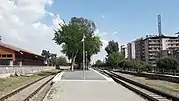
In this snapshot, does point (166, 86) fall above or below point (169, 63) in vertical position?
below

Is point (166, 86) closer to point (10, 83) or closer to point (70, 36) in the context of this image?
point (10, 83)

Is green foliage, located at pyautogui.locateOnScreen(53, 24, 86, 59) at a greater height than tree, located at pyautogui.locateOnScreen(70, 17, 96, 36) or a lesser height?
lesser

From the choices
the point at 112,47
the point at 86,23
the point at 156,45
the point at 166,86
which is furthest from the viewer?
the point at 156,45

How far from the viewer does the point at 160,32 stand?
198 metres

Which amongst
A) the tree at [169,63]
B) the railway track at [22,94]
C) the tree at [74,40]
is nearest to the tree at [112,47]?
the tree at [74,40]

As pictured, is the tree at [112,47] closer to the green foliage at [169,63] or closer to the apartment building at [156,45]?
the apartment building at [156,45]

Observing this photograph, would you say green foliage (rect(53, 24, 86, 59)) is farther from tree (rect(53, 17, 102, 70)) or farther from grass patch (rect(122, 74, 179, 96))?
grass patch (rect(122, 74, 179, 96))

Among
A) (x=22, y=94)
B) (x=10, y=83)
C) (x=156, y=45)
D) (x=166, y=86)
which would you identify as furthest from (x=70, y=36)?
(x=156, y=45)

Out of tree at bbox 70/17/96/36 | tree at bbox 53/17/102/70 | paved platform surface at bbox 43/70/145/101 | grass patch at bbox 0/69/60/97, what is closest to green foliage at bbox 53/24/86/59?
tree at bbox 53/17/102/70

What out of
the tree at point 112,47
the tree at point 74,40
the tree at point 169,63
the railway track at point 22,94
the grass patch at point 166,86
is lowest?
the railway track at point 22,94

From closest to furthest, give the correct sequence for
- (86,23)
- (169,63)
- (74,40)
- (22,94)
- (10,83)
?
(22,94) < (10,83) < (169,63) < (74,40) < (86,23)

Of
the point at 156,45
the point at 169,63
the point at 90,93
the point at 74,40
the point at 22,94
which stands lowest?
the point at 22,94

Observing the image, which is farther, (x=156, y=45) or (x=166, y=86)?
(x=156, y=45)

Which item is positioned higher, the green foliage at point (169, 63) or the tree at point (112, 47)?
the tree at point (112, 47)
